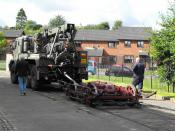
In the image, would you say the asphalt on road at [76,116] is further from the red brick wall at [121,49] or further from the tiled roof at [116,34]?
the red brick wall at [121,49]

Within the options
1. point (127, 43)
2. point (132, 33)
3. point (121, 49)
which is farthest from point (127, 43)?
point (132, 33)

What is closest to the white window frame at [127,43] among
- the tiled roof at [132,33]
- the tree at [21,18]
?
the tiled roof at [132,33]

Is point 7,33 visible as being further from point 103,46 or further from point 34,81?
point 34,81

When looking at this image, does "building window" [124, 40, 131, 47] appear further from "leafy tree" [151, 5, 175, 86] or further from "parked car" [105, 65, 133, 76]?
"leafy tree" [151, 5, 175, 86]

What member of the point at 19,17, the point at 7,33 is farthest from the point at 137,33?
the point at 19,17

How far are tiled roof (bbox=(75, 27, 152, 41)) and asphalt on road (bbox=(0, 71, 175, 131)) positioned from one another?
62.3 metres

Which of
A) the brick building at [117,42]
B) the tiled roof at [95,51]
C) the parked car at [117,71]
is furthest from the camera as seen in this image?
the tiled roof at [95,51]

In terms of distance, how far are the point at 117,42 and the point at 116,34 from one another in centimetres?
162

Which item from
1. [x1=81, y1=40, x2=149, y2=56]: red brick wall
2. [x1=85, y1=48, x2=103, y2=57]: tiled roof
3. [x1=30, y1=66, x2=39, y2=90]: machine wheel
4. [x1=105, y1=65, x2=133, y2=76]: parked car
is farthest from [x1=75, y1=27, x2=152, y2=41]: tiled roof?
[x1=30, y1=66, x2=39, y2=90]: machine wheel

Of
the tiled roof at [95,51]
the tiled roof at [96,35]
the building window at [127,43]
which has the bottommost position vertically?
the tiled roof at [95,51]

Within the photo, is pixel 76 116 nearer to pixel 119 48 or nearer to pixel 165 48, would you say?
pixel 165 48

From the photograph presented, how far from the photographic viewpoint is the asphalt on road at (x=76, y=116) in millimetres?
11953

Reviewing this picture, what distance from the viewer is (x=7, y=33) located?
103375 millimetres

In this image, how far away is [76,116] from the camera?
13891mm
